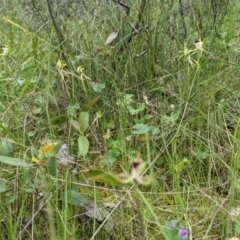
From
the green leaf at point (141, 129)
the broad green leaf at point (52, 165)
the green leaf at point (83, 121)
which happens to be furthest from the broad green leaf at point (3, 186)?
the green leaf at point (141, 129)

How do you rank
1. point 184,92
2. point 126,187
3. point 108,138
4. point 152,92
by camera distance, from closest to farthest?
1. point 126,187
2. point 108,138
3. point 184,92
4. point 152,92


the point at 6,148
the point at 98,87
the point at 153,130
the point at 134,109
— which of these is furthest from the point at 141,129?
the point at 6,148

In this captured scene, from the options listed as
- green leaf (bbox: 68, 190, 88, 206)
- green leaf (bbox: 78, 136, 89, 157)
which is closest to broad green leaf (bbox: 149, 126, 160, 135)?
green leaf (bbox: 78, 136, 89, 157)

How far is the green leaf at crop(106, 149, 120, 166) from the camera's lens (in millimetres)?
1312

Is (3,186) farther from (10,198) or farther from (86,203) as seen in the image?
(86,203)

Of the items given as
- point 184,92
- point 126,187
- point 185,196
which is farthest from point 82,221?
point 184,92

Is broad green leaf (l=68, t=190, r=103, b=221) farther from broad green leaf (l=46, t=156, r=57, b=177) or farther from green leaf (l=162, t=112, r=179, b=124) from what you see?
green leaf (l=162, t=112, r=179, b=124)

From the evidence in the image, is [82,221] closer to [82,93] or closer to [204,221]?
[204,221]

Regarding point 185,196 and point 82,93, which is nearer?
point 185,196

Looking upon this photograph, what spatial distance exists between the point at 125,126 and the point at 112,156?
0.61 feet

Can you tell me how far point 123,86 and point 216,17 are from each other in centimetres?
47

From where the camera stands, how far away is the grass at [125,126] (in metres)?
1.12

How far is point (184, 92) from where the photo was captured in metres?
1.53

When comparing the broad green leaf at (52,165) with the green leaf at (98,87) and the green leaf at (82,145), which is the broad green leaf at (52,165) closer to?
the green leaf at (82,145)
